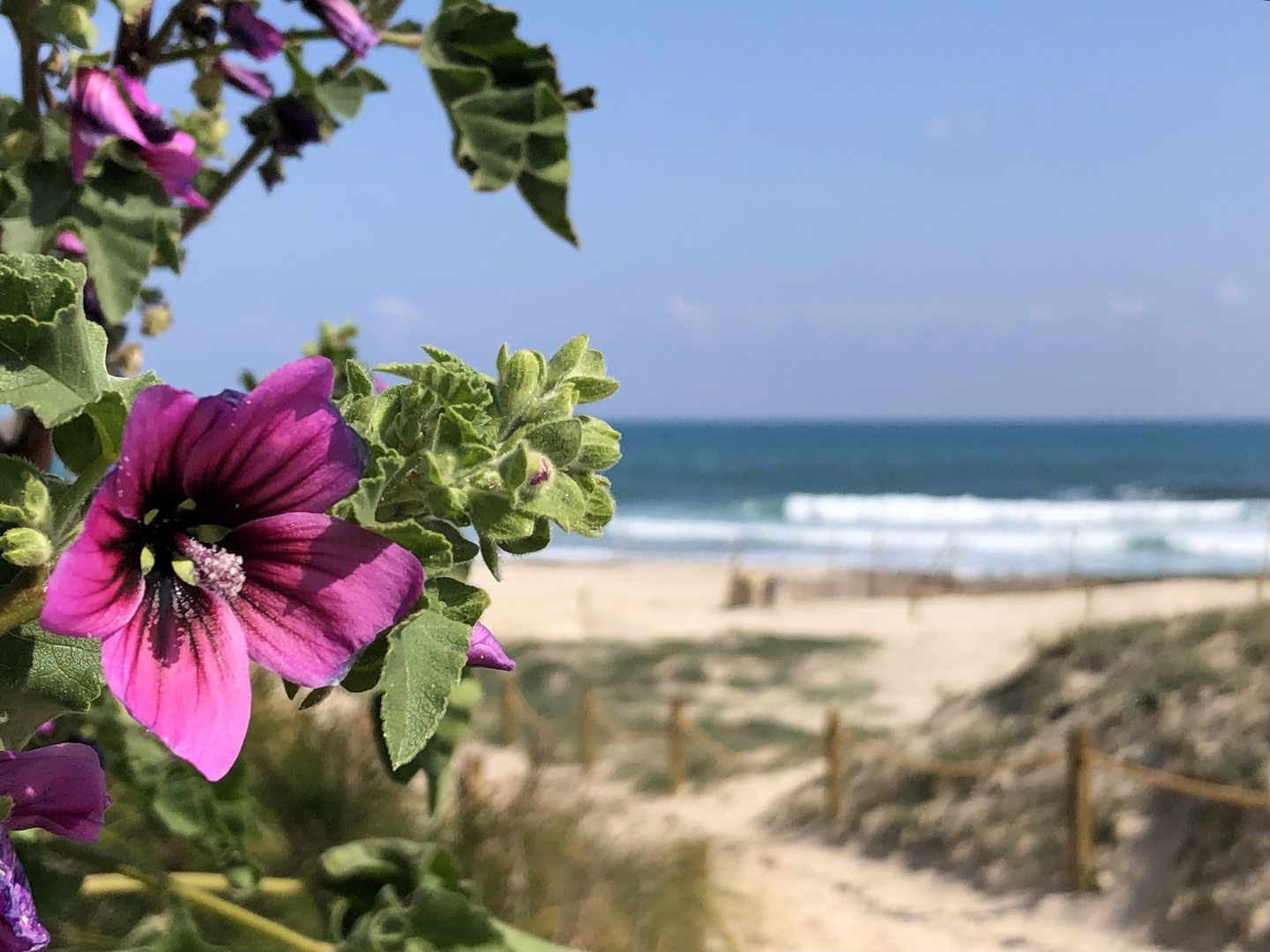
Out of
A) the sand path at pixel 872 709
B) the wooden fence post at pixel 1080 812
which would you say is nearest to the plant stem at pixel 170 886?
the sand path at pixel 872 709

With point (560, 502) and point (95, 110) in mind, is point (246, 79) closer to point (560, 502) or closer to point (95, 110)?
point (95, 110)

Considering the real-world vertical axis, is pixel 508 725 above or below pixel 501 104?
below

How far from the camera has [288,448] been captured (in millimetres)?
599

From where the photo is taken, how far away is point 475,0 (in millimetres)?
1574

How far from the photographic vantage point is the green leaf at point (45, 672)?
64 cm

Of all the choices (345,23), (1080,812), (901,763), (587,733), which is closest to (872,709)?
(587,733)

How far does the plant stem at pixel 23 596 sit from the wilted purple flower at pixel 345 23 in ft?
3.61

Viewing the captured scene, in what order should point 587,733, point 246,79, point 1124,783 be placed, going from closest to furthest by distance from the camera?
point 246,79 → point 1124,783 → point 587,733

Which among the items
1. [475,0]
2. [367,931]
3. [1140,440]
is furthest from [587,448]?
[1140,440]

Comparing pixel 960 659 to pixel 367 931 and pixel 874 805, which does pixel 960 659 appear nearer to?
pixel 874 805

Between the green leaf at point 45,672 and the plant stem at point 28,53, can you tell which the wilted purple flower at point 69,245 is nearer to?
the plant stem at point 28,53

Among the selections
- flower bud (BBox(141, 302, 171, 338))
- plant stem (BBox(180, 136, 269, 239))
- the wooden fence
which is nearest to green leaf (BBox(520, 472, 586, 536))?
plant stem (BBox(180, 136, 269, 239))

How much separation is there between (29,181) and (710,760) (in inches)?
436

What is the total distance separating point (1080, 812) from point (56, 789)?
24.4 ft
